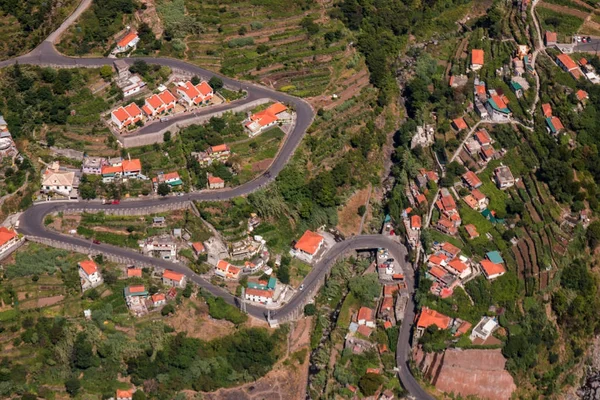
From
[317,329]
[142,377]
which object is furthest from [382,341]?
[142,377]

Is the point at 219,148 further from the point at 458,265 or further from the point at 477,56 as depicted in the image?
the point at 477,56

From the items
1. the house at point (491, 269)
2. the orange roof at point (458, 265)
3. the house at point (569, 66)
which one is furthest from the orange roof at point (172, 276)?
the house at point (569, 66)

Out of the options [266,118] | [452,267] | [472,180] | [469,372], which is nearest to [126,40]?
[266,118]

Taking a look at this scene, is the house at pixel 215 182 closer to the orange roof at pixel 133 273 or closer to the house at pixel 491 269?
the orange roof at pixel 133 273

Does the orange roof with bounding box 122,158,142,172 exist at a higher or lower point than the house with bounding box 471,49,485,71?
lower

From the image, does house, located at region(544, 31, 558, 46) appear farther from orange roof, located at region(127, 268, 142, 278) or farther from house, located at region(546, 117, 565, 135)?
orange roof, located at region(127, 268, 142, 278)

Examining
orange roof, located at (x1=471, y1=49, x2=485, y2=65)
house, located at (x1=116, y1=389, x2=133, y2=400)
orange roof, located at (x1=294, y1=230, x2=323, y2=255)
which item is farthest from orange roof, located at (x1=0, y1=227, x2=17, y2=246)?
orange roof, located at (x1=471, y1=49, x2=485, y2=65)

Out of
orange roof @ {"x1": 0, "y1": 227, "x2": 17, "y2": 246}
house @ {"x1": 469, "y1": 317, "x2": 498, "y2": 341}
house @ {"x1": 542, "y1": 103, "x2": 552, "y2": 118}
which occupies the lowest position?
orange roof @ {"x1": 0, "y1": 227, "x2": 17, "y2": 246}
